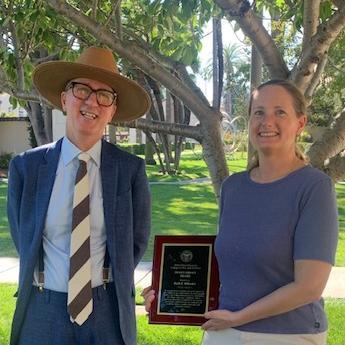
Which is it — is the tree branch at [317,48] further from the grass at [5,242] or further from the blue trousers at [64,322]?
the grass at [5,242]

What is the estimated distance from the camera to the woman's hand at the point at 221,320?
7.80ft

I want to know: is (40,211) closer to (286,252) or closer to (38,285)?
(38,285)

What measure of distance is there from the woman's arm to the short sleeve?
3 cm

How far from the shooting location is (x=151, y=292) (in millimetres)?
2820

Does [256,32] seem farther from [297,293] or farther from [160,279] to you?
[297,293]

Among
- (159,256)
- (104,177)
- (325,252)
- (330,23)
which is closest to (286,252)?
(325,252)

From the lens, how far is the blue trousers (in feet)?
9.18

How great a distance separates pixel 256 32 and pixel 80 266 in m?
1.60

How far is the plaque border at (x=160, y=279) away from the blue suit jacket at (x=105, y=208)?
0.16 m

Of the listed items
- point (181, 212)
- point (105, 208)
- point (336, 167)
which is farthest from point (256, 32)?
point (181, 212)

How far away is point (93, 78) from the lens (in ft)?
9.91

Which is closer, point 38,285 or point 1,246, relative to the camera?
point 38,285

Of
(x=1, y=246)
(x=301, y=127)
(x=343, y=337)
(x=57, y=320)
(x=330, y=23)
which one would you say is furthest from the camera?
(x=1, y=246)

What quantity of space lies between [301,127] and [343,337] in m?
3.72
